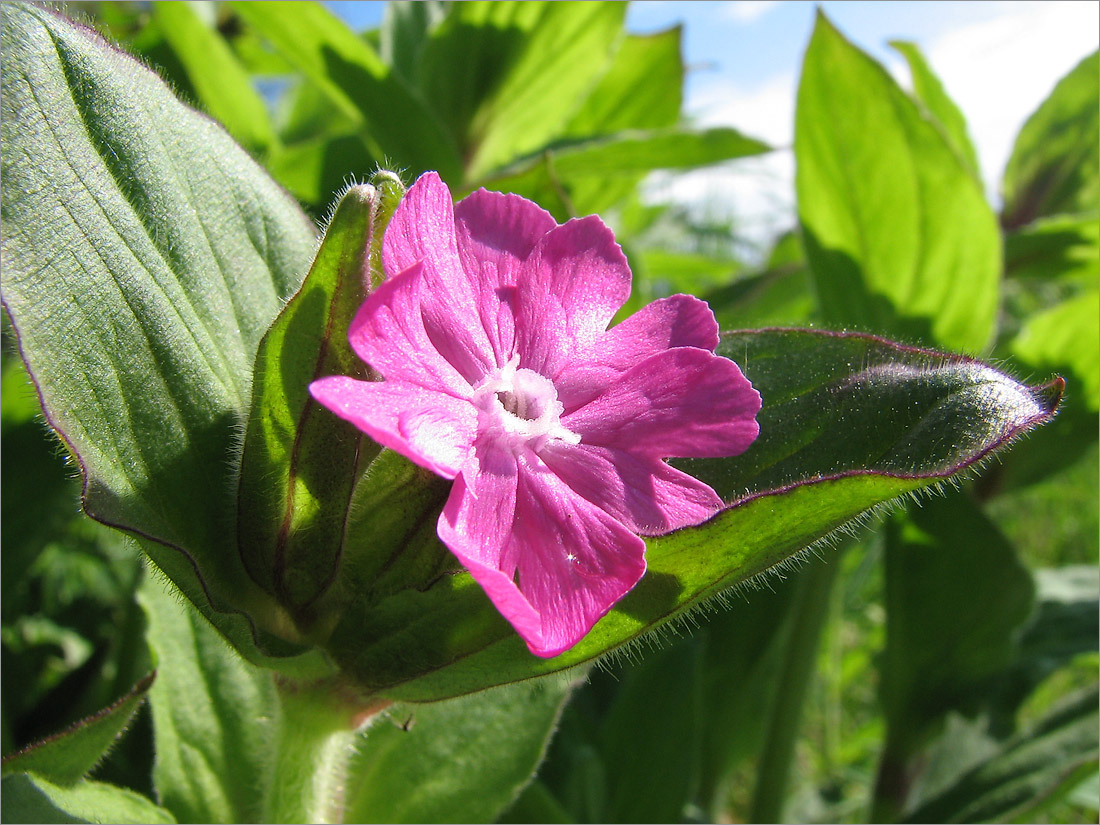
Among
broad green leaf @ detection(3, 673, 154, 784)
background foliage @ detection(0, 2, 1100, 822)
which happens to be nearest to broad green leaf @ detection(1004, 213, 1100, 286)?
background foliage @ detection(0, 2, 1100, 822)

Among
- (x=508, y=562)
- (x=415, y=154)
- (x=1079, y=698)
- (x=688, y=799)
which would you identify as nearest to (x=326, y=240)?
(x=508, y=562)

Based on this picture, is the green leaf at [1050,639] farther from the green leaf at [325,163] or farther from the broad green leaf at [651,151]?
the green leaf at [325,163]

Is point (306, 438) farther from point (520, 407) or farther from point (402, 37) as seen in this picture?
point (402, 37)

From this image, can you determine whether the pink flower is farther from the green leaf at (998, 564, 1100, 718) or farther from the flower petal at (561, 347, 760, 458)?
the green leaf at (998, 564, 1100, 718)

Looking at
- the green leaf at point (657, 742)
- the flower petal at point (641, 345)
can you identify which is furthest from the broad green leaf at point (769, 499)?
the green leaf at point (657, 742)

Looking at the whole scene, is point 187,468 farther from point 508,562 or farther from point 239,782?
point 239,782

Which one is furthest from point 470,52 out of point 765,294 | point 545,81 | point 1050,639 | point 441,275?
point 1050,639
